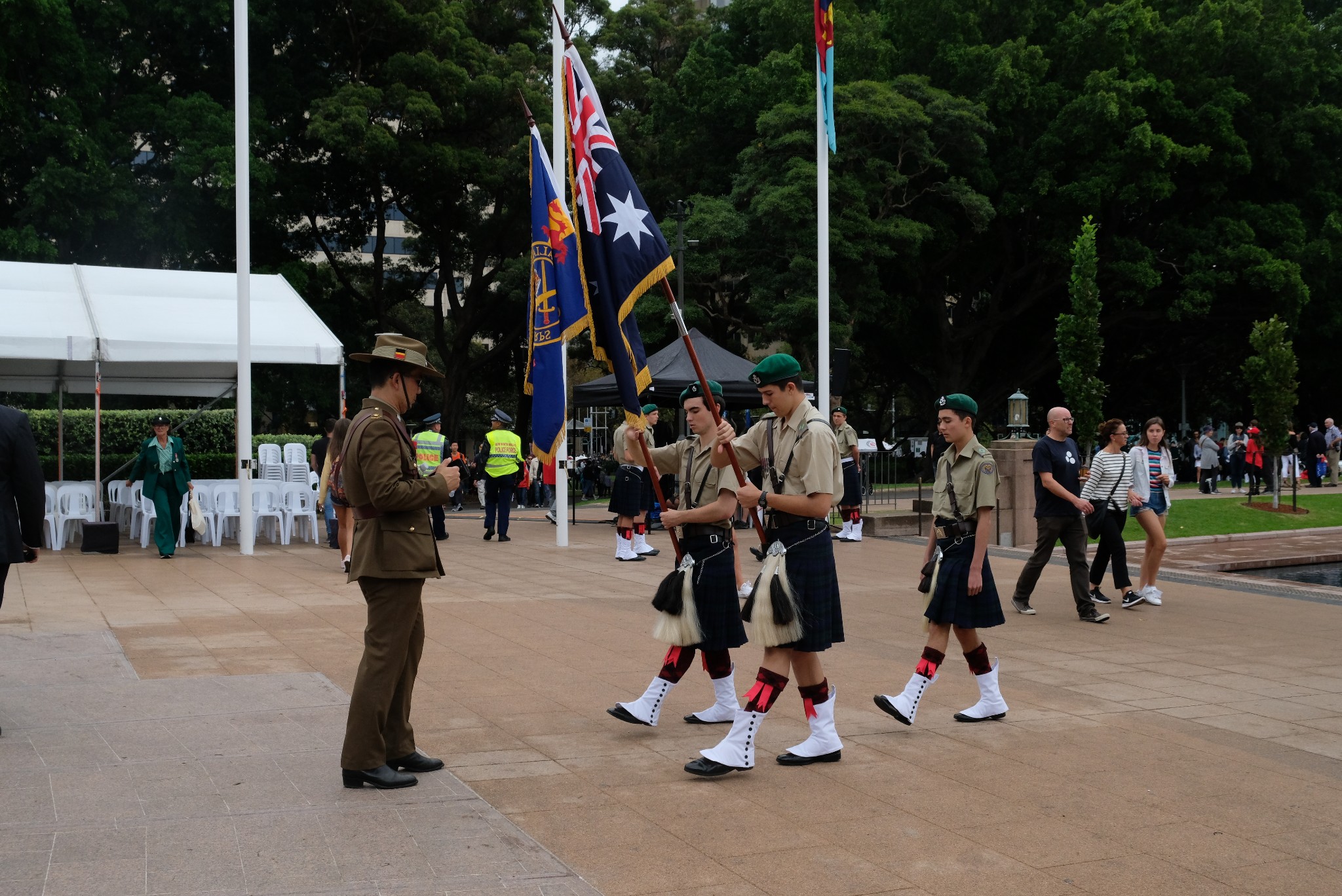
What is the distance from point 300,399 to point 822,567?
31437 mm

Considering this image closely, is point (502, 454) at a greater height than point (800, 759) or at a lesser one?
greater

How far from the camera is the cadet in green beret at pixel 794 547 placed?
19.0 ft

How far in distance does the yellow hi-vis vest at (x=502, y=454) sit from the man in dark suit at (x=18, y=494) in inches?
450

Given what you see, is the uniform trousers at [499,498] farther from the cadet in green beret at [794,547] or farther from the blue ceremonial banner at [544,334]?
the cadet in green beret at [794,547]

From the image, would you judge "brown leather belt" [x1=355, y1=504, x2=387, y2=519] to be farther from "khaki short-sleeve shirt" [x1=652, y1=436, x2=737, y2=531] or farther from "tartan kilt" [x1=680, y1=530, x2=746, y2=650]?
"tartan kilt" [x1=680, y1=530, x2=746, y2=650]

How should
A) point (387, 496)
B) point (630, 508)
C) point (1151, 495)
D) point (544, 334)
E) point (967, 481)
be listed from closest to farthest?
point (387, 496) < point (967, 481) < point (1151, 495) < point (544, 334) < point (630, 508)

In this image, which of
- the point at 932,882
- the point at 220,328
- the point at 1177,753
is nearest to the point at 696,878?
the point at 932,882

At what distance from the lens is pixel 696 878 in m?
4.44

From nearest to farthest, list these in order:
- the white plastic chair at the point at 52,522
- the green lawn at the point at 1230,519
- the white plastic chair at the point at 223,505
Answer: the white plastic chair at the point at 52,522, the white plastic chair at the point at 223,505, the green lawn at the point at 1230,519

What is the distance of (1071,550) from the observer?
1129 cm

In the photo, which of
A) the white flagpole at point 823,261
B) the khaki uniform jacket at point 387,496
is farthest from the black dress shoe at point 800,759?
the white flagpole at point 823,261

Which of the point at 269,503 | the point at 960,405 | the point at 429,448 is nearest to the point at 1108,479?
the point at 960,405

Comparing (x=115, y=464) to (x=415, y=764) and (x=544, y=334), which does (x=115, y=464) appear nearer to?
(x=544, y=334)

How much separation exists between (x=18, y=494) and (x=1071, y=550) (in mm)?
8460
